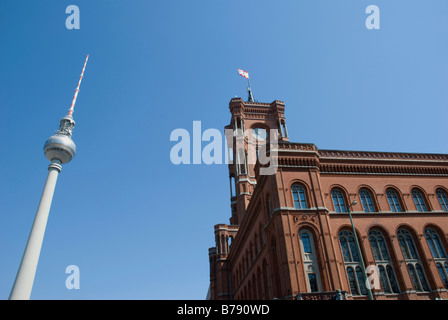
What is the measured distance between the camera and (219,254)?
56.6m

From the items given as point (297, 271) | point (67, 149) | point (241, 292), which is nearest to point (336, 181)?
point (297, 271)

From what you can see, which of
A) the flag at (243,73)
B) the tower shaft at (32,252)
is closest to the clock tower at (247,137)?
the flag at (243,73)

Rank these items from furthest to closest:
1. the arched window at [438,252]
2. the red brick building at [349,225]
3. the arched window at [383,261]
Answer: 1. the arched window at [438,252]
2. the arched window at [383,261]
3. the red brick building at [349,225]

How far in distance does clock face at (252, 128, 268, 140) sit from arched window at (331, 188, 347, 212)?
32064 millimetres

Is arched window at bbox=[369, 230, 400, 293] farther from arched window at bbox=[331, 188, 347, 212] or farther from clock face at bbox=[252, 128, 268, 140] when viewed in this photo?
clock face at bbox=[252, 128, 268, 140]

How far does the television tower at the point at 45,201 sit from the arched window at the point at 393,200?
40.8 meters

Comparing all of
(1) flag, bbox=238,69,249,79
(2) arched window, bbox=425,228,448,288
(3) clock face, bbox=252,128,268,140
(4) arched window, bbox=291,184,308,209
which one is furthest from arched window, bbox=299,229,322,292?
(1) flag, bbox=238,69,249,79

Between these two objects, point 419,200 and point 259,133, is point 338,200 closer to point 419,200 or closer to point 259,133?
point 419,200

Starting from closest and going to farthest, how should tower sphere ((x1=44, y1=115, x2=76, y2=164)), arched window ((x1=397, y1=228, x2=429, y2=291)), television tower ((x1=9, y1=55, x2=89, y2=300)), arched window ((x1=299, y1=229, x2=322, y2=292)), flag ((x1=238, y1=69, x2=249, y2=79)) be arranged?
1. arched window ((x1=299, y1=229, x2=322, y2=292))
2. arched window ((x1=397, y1=228, x2=429, y2=291))
3. television tower ((x1=9, y1=55, x2=89, y2=300))
4. tower sphere ((x1=44, y1=115, x2=76, y2=164))
5. flag ((x1=238, y1=69, x2=249, y2=79))

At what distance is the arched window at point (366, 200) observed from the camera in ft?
99.9

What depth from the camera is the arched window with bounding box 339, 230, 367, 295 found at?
86.2 ft

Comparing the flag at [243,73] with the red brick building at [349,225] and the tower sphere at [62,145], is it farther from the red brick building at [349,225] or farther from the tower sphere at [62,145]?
the red brick building at [349,225]

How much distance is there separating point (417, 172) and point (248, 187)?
2886 cm

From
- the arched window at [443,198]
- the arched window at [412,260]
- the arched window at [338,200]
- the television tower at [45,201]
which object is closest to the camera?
the arched window at [412,260]
